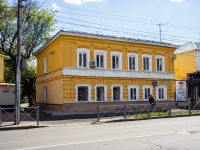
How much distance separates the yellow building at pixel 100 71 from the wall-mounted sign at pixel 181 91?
1.04m

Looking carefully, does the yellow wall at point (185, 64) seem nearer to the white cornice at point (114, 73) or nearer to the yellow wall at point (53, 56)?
the white cornice at point (114, 73)

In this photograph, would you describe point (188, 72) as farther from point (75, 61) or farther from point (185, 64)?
point (75, 61)

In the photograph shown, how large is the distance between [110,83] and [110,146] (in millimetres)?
18824

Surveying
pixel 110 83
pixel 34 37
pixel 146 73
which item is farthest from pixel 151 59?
pixel 34 37

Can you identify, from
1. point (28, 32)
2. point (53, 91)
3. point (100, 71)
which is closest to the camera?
point (100, 71)

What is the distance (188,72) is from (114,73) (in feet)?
46.2

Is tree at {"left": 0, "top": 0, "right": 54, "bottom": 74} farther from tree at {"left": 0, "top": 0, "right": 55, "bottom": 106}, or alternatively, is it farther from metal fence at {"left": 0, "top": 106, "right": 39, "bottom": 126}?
metal fence at {"left": 0, "top": 106, "right": 39, "bottom": 126}

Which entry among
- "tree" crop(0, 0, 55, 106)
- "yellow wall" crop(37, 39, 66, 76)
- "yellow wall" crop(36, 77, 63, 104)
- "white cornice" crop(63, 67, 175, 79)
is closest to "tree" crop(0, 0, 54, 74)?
"tree" crop(0, 0, 55, 106)

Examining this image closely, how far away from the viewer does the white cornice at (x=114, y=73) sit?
82.4 feet

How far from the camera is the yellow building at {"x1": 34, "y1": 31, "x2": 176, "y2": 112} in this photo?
25047mm

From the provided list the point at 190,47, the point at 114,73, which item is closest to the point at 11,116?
the point at 114,73

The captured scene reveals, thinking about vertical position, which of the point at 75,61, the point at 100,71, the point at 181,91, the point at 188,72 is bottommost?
the point at 181,91

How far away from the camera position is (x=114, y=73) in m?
27.5

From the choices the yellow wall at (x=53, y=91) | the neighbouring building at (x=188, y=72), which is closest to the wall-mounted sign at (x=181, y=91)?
the neighbouring building at (x=188, y=72)
